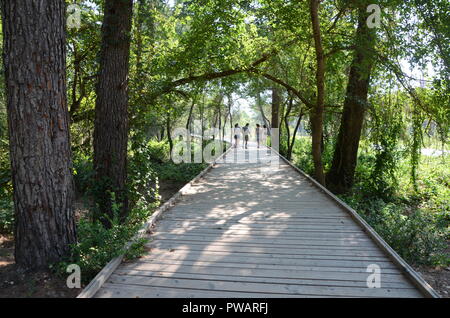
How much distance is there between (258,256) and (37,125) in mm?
2913

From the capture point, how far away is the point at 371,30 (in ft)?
26.2

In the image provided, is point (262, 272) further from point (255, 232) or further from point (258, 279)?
point (255, 232)

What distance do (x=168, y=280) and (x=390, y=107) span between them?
29.2ft

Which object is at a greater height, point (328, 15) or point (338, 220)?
point (328, 15)

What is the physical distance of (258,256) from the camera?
4062 mm

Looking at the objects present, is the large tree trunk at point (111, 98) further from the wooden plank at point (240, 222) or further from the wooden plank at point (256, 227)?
the wooden plank at point (256, 227)

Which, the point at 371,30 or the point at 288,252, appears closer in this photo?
the point at 288,252

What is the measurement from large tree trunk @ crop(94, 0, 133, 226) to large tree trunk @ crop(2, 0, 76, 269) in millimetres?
1849

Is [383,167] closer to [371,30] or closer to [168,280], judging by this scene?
[371,30]

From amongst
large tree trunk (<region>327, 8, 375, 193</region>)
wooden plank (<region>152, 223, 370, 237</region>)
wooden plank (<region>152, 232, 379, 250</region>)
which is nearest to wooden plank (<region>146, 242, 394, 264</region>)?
wooden plank (<region>152, 232, 379, 250</region>)

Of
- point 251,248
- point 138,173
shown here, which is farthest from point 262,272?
point 138,173

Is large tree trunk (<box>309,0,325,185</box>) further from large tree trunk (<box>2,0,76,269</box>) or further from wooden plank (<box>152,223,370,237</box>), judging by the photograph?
large tree trunk (<box>2,0,76,269</box>)

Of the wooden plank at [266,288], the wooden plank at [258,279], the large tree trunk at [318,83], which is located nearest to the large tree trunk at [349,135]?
the large tree trunk at [318,83]
